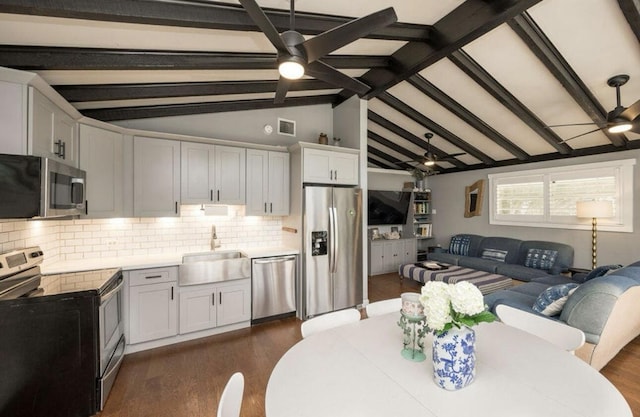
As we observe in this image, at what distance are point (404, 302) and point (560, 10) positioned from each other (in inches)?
120

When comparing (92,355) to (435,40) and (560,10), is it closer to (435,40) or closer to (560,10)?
(435,40)

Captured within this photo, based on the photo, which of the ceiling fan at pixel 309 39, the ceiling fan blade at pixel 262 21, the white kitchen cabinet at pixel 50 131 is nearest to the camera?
the ceiling fan blade at pixel 262 21

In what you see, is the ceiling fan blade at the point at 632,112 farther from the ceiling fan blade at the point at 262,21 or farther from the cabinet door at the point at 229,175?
the cabinet door at the point at 229,175

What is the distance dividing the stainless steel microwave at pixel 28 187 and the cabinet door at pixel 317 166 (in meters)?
2.45

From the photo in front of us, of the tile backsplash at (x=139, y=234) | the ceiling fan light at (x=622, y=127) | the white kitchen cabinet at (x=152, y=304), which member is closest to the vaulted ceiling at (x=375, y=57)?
the ceiling fan light at (x=622, y=127)

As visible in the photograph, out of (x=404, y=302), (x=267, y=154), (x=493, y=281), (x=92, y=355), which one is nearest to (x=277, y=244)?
(x=267, y=154)

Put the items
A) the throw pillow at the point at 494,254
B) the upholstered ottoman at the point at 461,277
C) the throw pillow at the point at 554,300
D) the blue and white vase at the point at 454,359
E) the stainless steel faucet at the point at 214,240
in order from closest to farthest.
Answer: the blue and white vase at the point at 454,359 < the throw pillow at the point at 554,300 < the stainless steel faucet at the point at 214,240 < the upholstered ottoman at the point at 461,277 < the throw pillow at the point at 494,254

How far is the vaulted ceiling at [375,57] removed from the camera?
2.00 metres

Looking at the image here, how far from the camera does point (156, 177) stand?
3.20 metres

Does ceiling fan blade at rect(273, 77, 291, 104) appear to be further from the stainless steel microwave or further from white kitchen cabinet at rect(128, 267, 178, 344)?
white kitchen cabinet at rect(128, 267, 178, 344)

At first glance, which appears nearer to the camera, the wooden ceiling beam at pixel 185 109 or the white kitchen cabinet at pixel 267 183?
the wooden ceiling beam at pixel 185 109

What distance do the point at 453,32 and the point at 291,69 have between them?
72.4 inches

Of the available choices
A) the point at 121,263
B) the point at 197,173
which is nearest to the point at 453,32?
the point at 197,173

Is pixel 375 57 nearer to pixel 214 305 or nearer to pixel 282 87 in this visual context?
pixel 282 87
